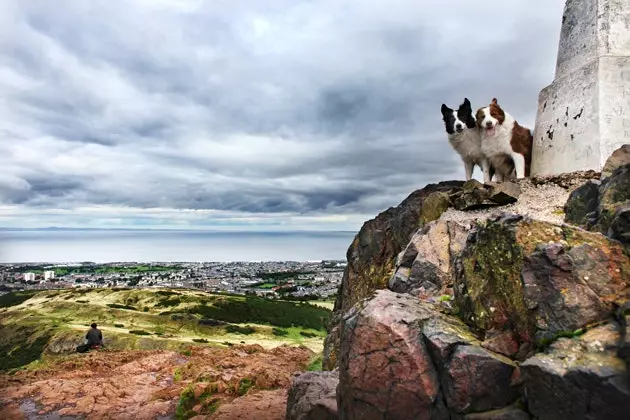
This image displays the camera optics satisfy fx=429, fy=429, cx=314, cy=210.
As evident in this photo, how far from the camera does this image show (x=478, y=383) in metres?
9.48

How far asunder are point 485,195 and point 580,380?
1454 centimetres

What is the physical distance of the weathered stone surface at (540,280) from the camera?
30.1 ft

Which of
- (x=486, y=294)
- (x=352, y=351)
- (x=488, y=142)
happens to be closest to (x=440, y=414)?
(x=352, y=351)

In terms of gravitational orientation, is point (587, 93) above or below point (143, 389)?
above

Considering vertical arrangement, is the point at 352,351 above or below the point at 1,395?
above

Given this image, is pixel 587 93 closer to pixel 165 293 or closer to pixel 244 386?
pixel 244 386

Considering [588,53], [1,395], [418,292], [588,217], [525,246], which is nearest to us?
[525,246]

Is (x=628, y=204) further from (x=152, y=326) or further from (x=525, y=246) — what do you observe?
(x=152, y=326)

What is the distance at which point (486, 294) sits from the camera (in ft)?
36.2

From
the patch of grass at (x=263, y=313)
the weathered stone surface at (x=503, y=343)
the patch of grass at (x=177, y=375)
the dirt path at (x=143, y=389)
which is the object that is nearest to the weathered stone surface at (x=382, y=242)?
the dirt path at (x=143, y=389)

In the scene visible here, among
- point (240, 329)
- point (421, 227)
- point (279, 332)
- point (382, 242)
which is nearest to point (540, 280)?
point (421, 227)

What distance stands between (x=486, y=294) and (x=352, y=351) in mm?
3748

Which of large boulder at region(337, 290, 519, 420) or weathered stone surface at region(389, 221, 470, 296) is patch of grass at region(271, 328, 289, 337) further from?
large boulder at region(337, 290, 519, 420)

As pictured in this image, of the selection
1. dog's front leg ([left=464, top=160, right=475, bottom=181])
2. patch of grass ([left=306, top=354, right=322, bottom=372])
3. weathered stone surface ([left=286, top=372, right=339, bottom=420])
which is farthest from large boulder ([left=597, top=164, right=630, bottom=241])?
patch of grass ([left=306, top=354, right=322, bottom=372])
